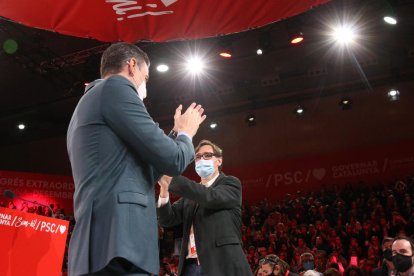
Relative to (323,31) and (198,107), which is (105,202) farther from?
(323,31)

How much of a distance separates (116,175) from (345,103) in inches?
607

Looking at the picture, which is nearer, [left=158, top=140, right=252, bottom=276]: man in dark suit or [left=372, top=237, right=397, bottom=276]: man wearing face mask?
[left=158, top=140, right=252, bottom=276]: man in dark suit

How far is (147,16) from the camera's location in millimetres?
2793

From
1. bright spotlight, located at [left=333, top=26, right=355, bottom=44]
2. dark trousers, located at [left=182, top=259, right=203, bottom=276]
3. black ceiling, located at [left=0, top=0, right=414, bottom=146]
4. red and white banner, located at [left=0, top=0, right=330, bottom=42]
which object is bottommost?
dark trousers, located at [left=182, top=259, right=203, bottom=276]

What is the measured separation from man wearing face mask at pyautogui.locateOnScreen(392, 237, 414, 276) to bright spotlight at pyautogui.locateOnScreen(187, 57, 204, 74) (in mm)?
9993

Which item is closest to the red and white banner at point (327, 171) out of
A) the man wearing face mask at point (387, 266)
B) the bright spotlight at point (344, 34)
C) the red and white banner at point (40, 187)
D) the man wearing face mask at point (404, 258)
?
the bright spotlight at point (344, 34)

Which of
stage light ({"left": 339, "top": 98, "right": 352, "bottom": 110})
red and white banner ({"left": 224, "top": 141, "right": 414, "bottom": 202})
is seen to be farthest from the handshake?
stage light ({"left": 339, "top": 98, "right": 352, "bottom": 110})

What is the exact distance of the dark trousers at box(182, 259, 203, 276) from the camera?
3145mm

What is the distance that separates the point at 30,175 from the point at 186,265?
47.2ft

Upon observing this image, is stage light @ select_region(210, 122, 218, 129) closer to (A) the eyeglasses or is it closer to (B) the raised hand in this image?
(A) the eyeglasses

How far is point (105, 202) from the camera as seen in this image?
1685mm

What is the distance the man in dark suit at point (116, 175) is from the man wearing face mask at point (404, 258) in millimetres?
3698

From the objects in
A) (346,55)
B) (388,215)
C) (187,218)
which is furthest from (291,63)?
(187,218)

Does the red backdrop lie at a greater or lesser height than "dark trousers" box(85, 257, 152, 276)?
greater
